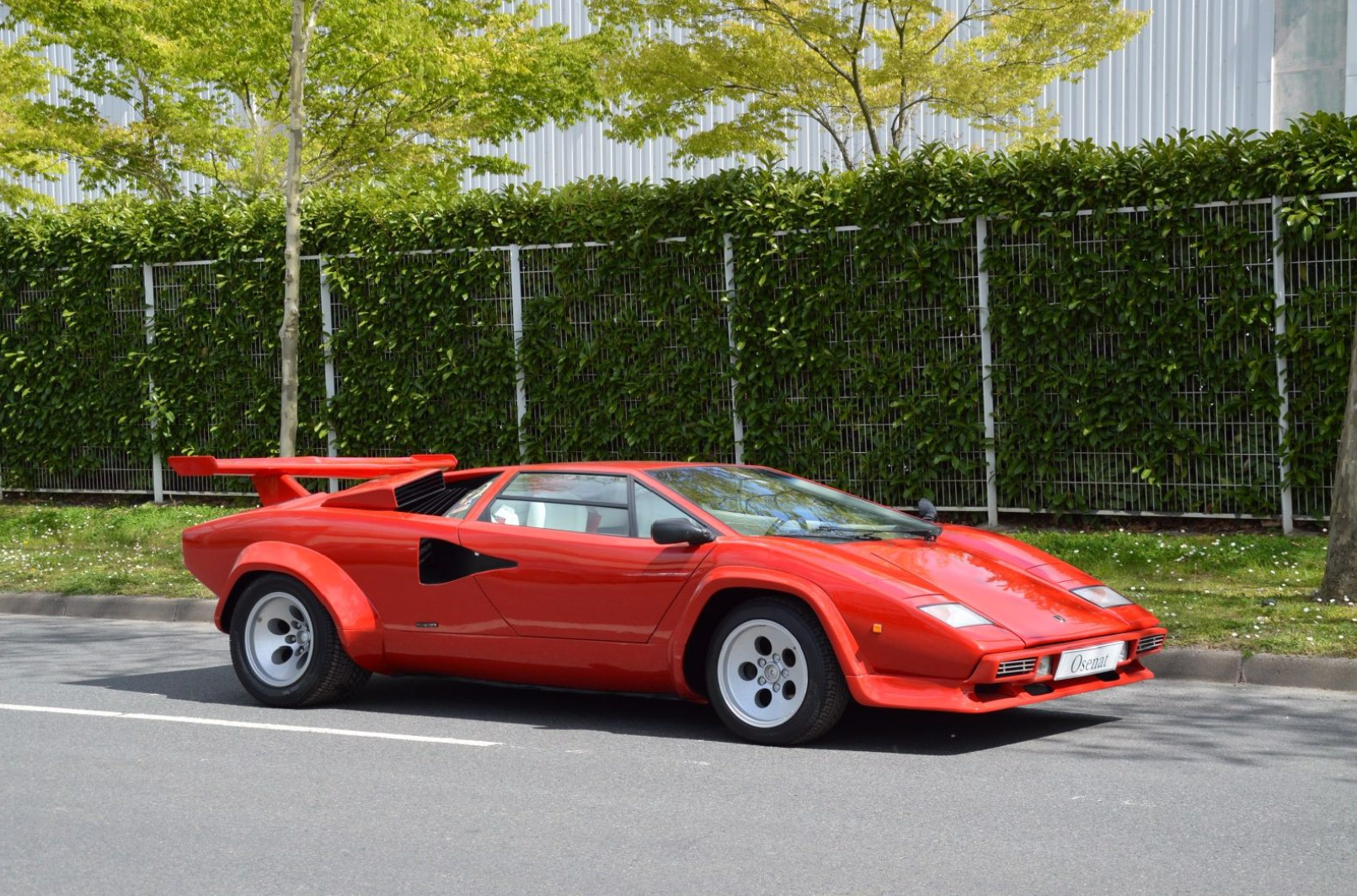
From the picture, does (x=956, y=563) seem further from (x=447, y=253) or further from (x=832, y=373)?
(x=447, y=253)

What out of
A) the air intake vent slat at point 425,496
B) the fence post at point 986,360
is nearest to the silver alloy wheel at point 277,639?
the air intake vent slat at point 425,496

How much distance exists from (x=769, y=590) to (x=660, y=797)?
1.25 m

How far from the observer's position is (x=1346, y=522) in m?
9.80

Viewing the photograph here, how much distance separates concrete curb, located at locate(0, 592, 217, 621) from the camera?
39.8 feet

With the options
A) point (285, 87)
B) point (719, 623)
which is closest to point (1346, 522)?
Result: point (719, 623)

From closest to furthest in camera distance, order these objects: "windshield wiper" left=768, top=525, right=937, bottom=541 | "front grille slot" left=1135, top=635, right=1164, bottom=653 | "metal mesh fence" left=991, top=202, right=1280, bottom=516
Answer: "front grille slot" left=1135, top=635, right=1164, bottom=653 → "windshield wiper" left=768, top=525, right=937, bottom=541 → "metal mesh fence" left=991, top=202, right=1280, bottom=516

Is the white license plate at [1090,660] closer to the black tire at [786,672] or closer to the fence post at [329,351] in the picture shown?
the black tire at [786,672]

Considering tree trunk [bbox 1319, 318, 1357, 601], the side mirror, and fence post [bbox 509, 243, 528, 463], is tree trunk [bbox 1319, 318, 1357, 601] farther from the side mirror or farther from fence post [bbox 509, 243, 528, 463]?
fence post [bbox 509, 243, 528, 463]

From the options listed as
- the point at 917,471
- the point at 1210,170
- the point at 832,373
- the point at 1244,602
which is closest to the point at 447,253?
the point at 832,373

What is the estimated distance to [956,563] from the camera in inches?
287

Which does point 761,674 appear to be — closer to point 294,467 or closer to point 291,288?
point 294,467

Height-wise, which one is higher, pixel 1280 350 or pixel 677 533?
pixel 1280 350

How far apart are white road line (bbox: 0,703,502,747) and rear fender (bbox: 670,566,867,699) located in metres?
0.95

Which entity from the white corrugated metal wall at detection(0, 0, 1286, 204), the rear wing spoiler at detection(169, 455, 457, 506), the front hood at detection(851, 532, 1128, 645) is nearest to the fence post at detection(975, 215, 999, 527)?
the rear wing spoiler at detection(169, 455, 457, 506)
